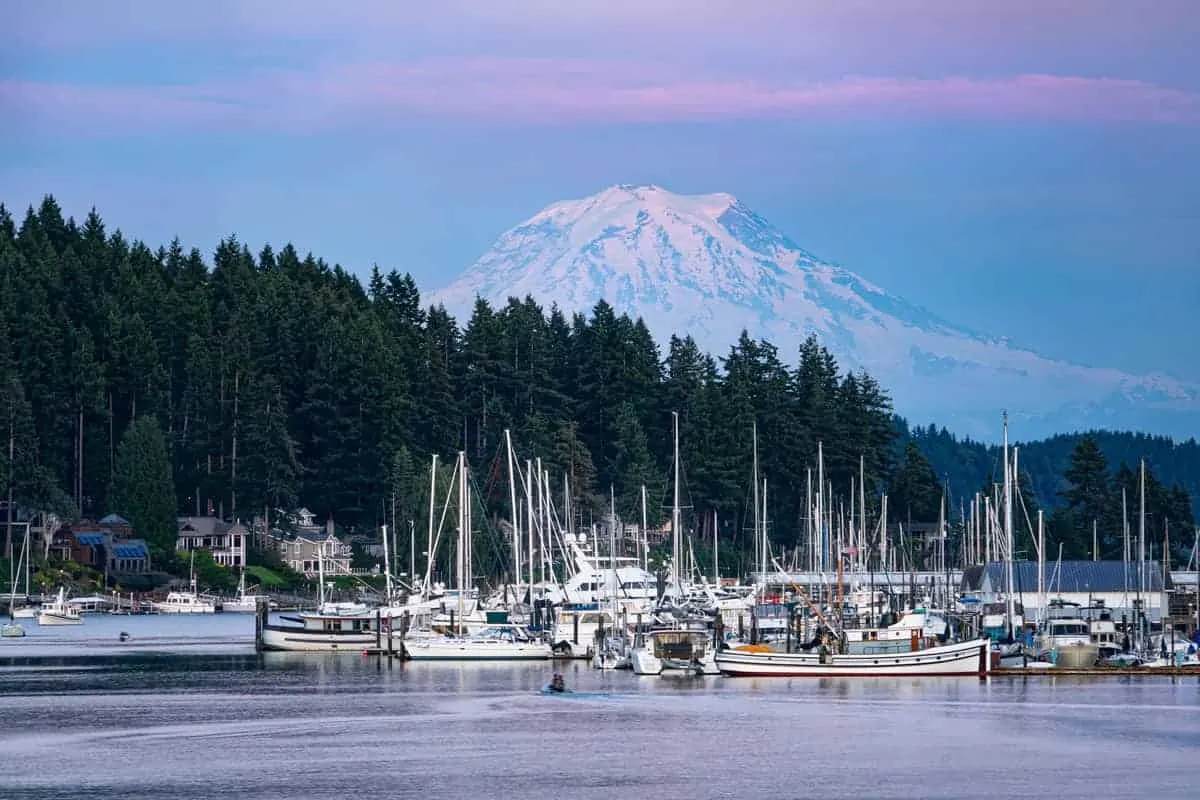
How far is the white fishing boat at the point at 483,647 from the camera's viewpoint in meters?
103

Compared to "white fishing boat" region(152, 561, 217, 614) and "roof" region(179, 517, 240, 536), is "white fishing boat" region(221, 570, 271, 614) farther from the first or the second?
"roof" region(179, 517, 240, 536)

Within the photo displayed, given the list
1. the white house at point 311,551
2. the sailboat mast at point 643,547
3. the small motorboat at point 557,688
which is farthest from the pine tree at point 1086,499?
the small motorboat at point 557,688

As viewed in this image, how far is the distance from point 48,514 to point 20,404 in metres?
8.40

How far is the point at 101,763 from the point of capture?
63.7 m

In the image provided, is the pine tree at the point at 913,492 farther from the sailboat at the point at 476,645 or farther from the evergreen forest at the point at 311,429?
the sailboat at the point at 476,645

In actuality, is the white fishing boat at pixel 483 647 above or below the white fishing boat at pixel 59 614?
below

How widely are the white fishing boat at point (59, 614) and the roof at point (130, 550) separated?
10662 millimetres

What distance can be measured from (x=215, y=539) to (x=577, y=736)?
109424mm

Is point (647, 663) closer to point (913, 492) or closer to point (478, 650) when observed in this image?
point (478, 650)

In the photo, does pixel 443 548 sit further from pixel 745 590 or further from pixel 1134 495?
pixel 1134 495

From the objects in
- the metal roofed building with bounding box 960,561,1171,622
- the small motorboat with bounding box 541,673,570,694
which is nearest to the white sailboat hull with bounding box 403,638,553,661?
the small motorboat with bounding box 541,673,570,694

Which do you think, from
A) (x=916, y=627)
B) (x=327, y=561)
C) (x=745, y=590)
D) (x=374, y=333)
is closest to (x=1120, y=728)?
(x=916, y=627)

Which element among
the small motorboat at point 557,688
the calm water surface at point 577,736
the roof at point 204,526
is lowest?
the calm water surface at point 577,736

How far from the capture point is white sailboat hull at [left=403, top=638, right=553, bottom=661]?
10262 cm
